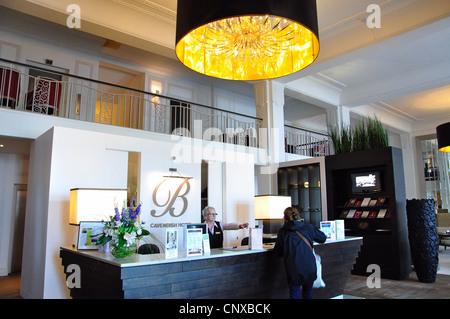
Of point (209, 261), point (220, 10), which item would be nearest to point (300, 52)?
point (220, 10)

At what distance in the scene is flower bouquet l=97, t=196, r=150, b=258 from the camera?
11.1ft

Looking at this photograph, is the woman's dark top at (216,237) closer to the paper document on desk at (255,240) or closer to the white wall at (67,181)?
the white wall at (67,181)

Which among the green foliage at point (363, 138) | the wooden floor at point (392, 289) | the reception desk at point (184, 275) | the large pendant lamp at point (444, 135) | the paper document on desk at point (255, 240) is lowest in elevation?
the wooden floor at point (392, 289)

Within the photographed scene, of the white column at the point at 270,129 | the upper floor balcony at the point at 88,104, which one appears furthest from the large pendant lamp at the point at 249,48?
the white column at the point at 270,129

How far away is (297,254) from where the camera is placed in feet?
12.2

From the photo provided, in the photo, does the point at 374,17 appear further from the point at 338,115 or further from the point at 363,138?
the point at 338,115

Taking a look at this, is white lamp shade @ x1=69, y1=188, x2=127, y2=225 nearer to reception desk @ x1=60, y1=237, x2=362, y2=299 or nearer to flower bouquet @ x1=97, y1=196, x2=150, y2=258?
reception desk @ x1=60, y1=237, x2=362, y2=299

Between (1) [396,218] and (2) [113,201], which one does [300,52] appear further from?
(1) [396,218]

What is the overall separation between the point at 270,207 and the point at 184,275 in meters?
2.70

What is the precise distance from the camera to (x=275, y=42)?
3.93 meters

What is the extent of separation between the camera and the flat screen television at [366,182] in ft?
24.3

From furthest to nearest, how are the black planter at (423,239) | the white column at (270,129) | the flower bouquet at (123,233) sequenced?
the white column at (270,129) < the black planter at (423,239) < the flower bouquet at (123,233)

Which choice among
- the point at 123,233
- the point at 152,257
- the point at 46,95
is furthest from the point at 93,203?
the point at 46,95

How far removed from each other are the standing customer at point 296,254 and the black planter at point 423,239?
3.72m
